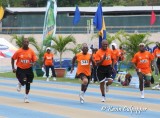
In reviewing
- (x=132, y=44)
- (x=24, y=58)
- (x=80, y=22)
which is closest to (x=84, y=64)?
(x=24, y=58)

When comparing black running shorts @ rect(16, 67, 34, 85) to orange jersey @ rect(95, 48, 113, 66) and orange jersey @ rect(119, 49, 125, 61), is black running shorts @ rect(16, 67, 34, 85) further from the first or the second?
orange jersey @ rect(119, 49, 125, 61)

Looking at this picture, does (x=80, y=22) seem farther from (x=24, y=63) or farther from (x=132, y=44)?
(x=24, y=63)

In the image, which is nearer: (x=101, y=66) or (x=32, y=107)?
(x=32, y=107)

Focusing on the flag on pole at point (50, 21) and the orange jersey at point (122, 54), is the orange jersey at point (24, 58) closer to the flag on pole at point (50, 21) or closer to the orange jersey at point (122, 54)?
the orange jersey at point (122, 54)

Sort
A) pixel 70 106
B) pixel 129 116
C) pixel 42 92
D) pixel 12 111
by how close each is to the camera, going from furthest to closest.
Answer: pixel 42 92 → pixel 70 106 → pixel 12 111 → pixel 129 116

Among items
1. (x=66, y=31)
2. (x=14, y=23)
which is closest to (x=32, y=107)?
(x=66, y=31)

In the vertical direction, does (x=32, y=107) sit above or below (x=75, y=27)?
below

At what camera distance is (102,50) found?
1634cm

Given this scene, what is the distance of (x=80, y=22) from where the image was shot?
175 ft

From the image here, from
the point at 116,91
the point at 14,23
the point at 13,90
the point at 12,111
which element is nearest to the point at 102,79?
the point at 12,111

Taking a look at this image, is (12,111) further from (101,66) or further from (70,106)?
(101,66)

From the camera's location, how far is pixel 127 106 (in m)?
15.0

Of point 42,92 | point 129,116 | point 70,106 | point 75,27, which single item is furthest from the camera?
point 75,27

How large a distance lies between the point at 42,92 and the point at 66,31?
101 feet
